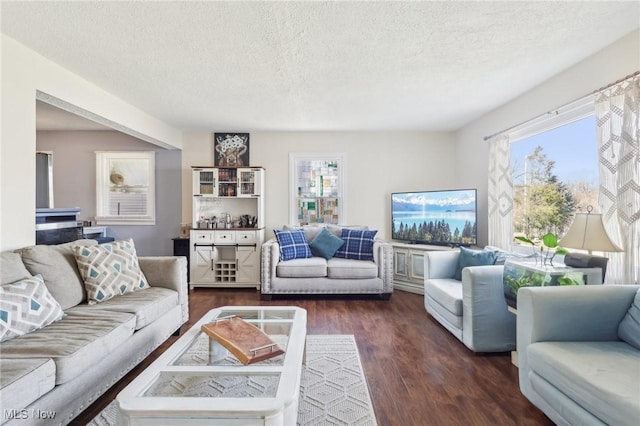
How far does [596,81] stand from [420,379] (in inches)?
106

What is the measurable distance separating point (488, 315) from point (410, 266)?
2.00 meters

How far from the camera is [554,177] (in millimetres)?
3121

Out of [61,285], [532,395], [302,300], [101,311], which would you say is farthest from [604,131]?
[61,285]

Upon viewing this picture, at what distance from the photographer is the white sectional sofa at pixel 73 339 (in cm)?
144

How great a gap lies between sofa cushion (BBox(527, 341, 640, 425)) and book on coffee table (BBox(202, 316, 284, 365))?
1401 millimetres

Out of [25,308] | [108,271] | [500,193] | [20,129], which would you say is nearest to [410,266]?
[500,193]

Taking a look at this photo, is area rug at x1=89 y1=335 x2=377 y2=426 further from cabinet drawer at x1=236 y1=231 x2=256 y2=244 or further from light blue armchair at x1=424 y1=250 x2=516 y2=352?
cabinet drawer at x1=236 y1=231 x2=256 y2=244

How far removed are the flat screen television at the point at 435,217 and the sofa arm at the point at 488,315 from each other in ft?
5.35

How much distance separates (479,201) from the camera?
14.2 feet

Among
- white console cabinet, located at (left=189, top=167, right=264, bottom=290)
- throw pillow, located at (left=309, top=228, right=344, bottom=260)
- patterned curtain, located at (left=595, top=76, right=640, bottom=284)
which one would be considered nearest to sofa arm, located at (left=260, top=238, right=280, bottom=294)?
white console cabinet, located at (left=189, top=167, right=264, bottom=290)

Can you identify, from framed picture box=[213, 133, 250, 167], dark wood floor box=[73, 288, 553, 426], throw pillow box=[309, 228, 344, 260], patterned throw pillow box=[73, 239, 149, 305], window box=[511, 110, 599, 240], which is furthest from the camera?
framed picture box=[213, 133, 250, 167]

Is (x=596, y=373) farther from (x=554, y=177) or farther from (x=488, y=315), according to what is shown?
(x=554, y=177)

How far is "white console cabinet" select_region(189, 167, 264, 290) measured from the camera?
4676 mm

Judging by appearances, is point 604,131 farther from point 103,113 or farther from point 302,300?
point 103,113
